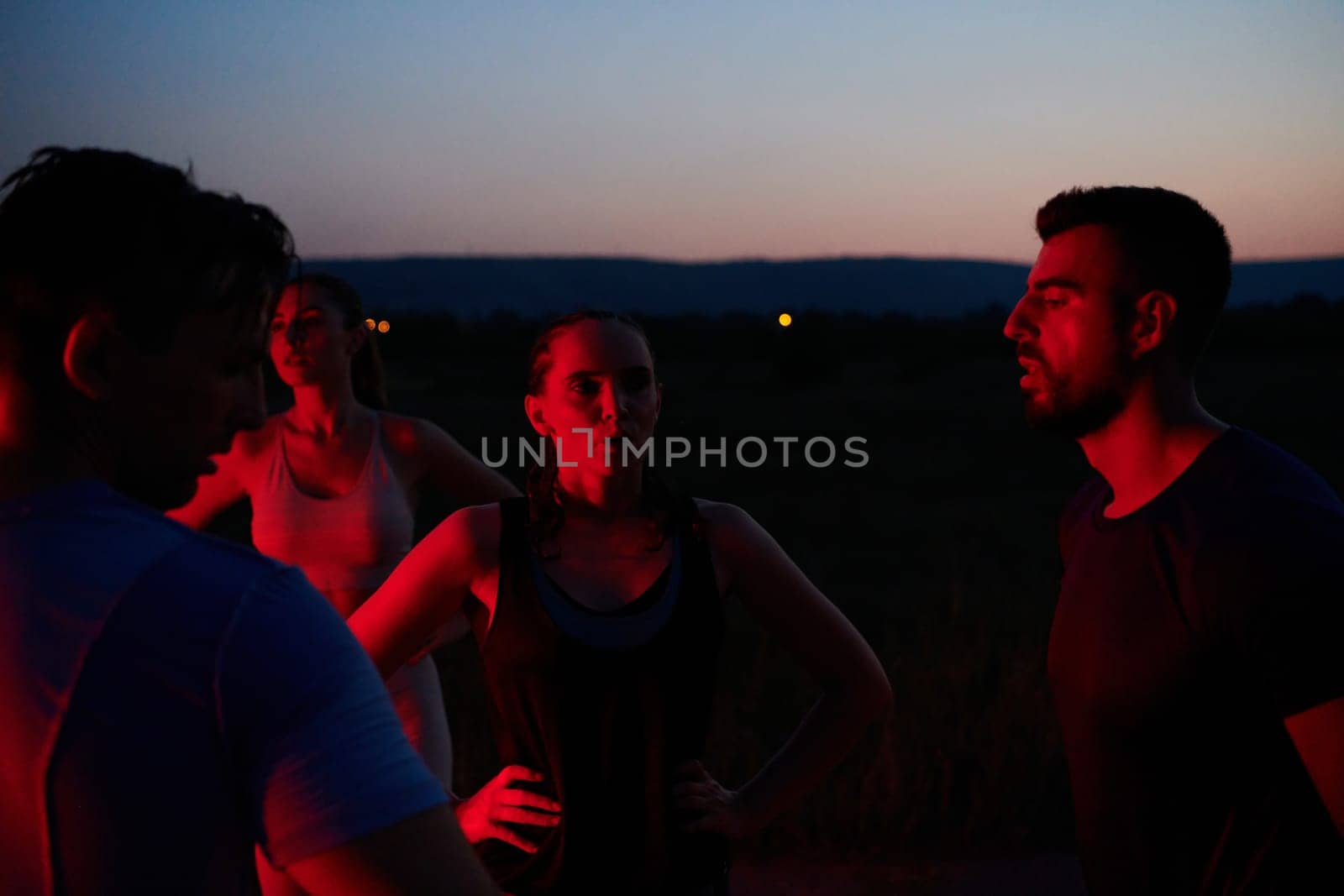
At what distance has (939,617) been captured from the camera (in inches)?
321

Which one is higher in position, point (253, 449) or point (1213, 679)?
point (1213, 679)

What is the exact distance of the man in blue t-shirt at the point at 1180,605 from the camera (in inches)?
78.1

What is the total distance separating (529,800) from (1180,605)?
1284mm

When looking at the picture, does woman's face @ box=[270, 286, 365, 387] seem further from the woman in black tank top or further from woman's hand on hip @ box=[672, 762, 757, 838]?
woman's hand on hip @ box=[672, 762, 757, 838]

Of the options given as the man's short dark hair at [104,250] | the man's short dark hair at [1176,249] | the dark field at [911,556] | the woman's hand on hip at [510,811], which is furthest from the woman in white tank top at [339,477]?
the man's short dark hair at [104,250]

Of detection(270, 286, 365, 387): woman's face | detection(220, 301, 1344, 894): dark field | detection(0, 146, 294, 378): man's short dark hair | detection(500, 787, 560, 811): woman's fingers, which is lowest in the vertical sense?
detection(220, 301, 1344, 894): dark field

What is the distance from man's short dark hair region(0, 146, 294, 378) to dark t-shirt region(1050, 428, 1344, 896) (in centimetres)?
163

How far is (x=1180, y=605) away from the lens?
214 cm

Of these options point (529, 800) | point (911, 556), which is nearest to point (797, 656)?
point (529, 800)

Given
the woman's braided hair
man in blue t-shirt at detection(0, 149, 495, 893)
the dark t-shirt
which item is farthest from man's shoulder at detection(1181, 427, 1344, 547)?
man in blue t-shirt at detection(0, 149, 495, 893)

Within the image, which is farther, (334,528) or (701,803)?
(334,528)

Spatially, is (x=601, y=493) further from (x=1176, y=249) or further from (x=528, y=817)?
(x=1176, y=249)

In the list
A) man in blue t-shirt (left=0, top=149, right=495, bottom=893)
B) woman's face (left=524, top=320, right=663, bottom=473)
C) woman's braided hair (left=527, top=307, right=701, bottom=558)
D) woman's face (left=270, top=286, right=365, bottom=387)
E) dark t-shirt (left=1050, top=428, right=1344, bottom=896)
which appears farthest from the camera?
woman's face (left=270, top=286, right=365, bottom=387)

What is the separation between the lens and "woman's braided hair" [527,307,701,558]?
277cm
